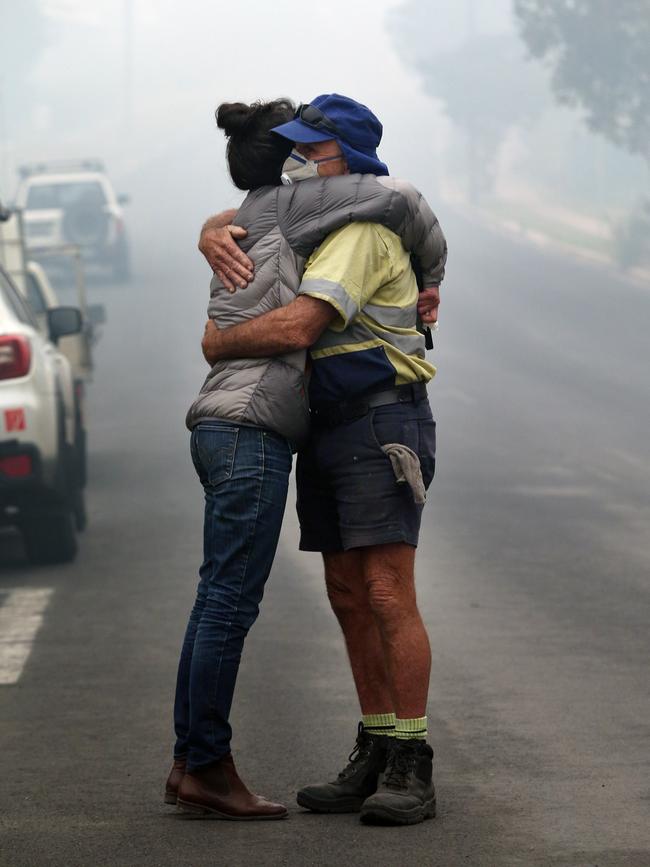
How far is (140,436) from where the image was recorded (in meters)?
18.5

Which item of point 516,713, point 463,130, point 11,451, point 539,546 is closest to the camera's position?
point 516,713

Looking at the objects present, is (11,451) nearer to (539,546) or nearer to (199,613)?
(539,546)

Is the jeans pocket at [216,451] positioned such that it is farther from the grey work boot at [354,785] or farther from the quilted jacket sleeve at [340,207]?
the grey work boot at [354,785]

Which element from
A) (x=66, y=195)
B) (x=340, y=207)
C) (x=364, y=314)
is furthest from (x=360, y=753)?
(x=66, y=195)

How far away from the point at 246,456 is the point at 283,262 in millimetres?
508

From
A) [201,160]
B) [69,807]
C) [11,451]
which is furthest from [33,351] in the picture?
[201,160]

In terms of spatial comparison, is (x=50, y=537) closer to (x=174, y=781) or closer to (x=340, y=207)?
(x=174, y=781)

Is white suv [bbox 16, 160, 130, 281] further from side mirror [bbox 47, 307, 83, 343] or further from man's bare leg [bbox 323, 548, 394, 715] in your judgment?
man's bare leg [bbox 323, 548, 394, 715]

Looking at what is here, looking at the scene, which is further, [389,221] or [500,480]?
[500,480]

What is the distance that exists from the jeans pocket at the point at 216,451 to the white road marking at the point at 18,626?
2.57 metres

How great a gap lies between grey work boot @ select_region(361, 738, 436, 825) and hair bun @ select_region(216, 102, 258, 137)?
64.8 inches

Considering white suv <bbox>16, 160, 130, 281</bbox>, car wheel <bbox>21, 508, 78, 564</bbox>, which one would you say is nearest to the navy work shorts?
car wheel <bbox>21, 508, 78, 564</bbox>

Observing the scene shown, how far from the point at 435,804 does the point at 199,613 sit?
0.78 meters

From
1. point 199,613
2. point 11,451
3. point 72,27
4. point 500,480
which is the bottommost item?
point 72,27
